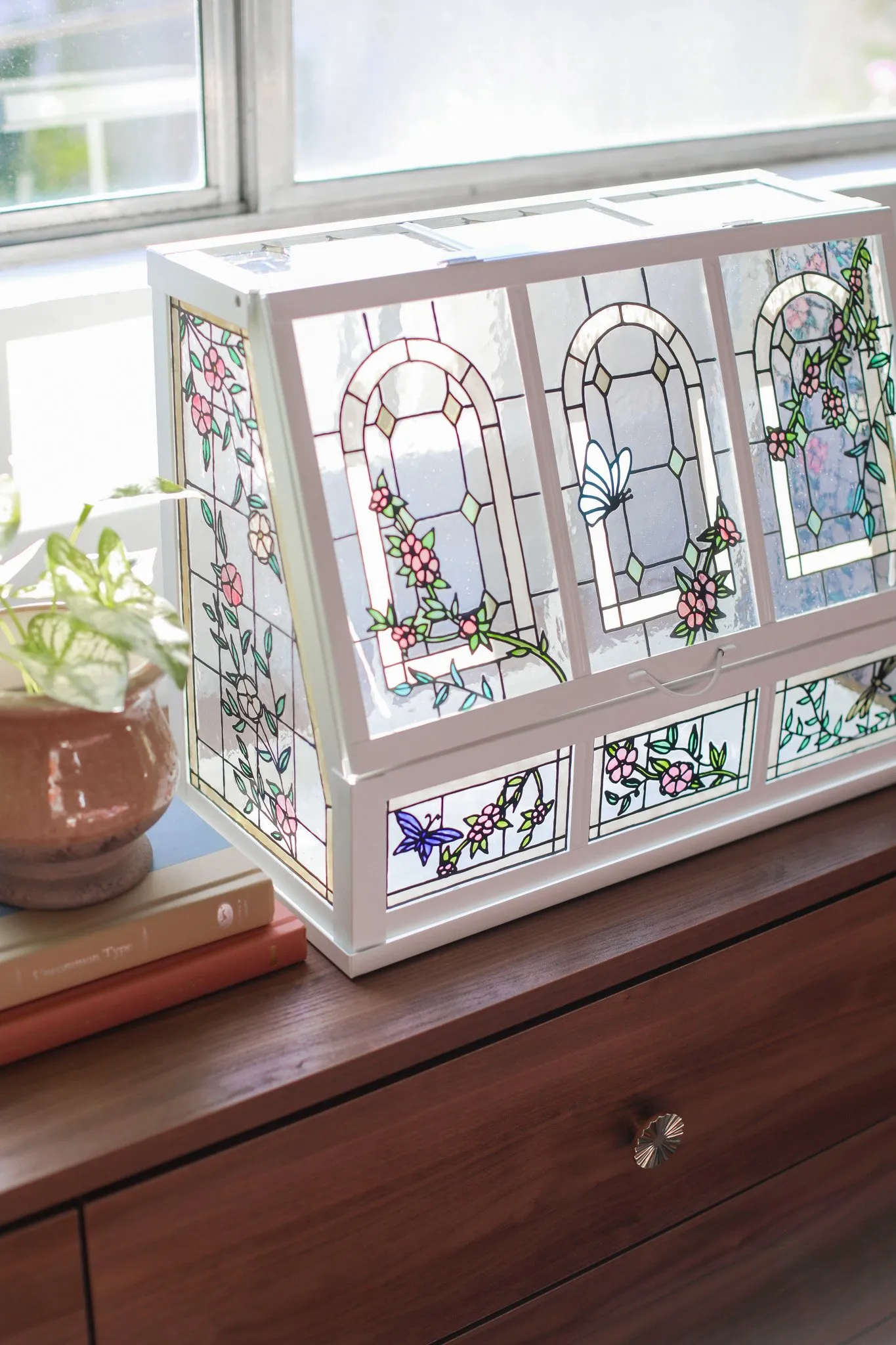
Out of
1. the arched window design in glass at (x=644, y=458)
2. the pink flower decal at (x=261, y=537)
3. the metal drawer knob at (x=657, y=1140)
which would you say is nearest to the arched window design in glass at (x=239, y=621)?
the pink flower decal at (x=261, y=537)

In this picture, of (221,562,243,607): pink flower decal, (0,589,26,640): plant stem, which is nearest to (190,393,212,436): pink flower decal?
(221,562,243,607): pink flower decal

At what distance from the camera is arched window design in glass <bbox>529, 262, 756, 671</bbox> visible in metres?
1.04

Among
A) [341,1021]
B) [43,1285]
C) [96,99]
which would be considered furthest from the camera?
[96,99]

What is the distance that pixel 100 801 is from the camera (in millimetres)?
884

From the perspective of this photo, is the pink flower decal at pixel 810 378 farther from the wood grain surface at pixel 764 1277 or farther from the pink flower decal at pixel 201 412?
the wood grain surface at pixel 764 1277

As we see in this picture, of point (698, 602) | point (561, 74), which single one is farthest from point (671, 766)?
point (561, 74)

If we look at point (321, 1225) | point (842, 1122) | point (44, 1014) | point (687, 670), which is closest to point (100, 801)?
point (44, 1014)

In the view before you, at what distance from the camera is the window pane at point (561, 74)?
1484 millimetres

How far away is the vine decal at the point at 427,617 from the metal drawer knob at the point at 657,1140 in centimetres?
39

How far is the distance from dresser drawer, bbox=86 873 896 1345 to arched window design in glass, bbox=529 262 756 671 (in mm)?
231

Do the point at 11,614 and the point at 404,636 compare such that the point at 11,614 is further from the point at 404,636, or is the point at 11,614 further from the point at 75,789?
the point at 404,636

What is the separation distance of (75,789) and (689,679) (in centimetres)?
50

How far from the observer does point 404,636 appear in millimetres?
978

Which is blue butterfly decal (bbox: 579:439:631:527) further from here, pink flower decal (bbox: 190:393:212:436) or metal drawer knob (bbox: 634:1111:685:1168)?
metal drawer knob (bbox: 634:1111:685:1168)
